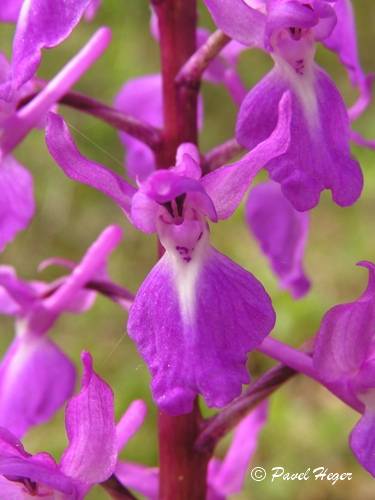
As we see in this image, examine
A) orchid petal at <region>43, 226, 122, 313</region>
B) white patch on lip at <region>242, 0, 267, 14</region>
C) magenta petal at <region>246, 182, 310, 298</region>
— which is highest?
white patch on lip at <region>242, 0, 267, 14</region>

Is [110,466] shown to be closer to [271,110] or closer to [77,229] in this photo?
[271,110]

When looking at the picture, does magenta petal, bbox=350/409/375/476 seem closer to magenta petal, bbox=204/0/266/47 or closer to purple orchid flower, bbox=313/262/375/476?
purple orchid flower, bbox=313/262/375/476

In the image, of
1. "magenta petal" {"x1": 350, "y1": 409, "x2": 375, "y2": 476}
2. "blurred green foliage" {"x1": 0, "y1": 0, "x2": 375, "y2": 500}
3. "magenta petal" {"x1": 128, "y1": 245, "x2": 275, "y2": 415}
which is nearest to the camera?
"magenta petal" {"x1": 128, "y1": 245, "x2": 275, "y2": 415}

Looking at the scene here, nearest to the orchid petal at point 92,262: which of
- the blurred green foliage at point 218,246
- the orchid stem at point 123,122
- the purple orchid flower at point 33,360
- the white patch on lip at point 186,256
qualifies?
the purple orchid flower at point 33,360

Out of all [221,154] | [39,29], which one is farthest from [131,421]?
[39,29]

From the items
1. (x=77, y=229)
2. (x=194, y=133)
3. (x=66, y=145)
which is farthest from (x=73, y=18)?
(x=77, y=229)

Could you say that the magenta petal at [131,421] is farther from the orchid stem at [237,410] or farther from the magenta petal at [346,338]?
the magenta petal at [346,338]

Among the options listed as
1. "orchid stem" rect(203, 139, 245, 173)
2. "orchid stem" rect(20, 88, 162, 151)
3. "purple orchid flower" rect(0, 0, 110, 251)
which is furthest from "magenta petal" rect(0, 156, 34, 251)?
"orchid stem" rect(203, 139, 245, 173)
